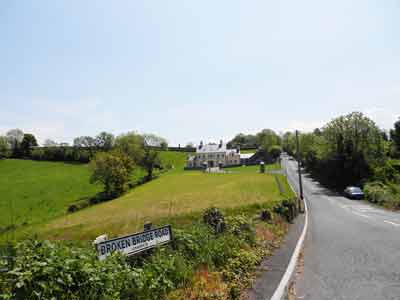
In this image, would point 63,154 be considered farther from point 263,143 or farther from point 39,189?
point 263,143

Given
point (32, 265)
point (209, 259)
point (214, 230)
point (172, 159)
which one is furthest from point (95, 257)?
point (172, 159)

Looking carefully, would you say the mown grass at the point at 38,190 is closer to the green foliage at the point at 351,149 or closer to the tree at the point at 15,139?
the tree at the point at 15,139

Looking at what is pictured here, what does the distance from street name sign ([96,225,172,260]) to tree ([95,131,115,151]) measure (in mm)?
84030

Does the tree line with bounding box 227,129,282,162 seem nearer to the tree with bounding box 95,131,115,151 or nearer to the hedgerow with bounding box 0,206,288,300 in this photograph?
the tree with bounding box 95,131,115,151

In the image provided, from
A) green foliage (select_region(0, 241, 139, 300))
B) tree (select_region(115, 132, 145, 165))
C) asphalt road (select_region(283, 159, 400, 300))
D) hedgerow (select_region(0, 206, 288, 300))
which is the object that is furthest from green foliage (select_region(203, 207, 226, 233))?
tree (select_region(115, 132, 145, 165))

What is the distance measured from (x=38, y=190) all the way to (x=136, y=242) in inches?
1976

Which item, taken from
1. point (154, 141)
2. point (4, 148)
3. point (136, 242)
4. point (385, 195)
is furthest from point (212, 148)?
point (136, 242)

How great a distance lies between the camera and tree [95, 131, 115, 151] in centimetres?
8412

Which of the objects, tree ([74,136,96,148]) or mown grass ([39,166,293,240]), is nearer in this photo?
mown grass ([39,166,293,240])

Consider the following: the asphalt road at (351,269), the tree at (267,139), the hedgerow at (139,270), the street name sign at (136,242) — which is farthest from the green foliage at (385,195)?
the tree at (267,139)

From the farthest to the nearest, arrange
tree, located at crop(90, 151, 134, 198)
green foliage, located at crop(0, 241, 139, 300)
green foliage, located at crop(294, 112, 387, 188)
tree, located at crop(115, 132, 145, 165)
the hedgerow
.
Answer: tree, located at crop(115, 132, 145, 165), tree, located at crop(90, 151, 134, 198), green foliage, located at crop(294, 112, 387, 188), the hedgerow, green foliage, located at crop(0, 241, 139, 300)

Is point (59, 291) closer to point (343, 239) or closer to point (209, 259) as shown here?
point (209, 259)

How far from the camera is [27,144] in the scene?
87375 millimetres

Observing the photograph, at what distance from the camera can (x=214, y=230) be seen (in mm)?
6992
